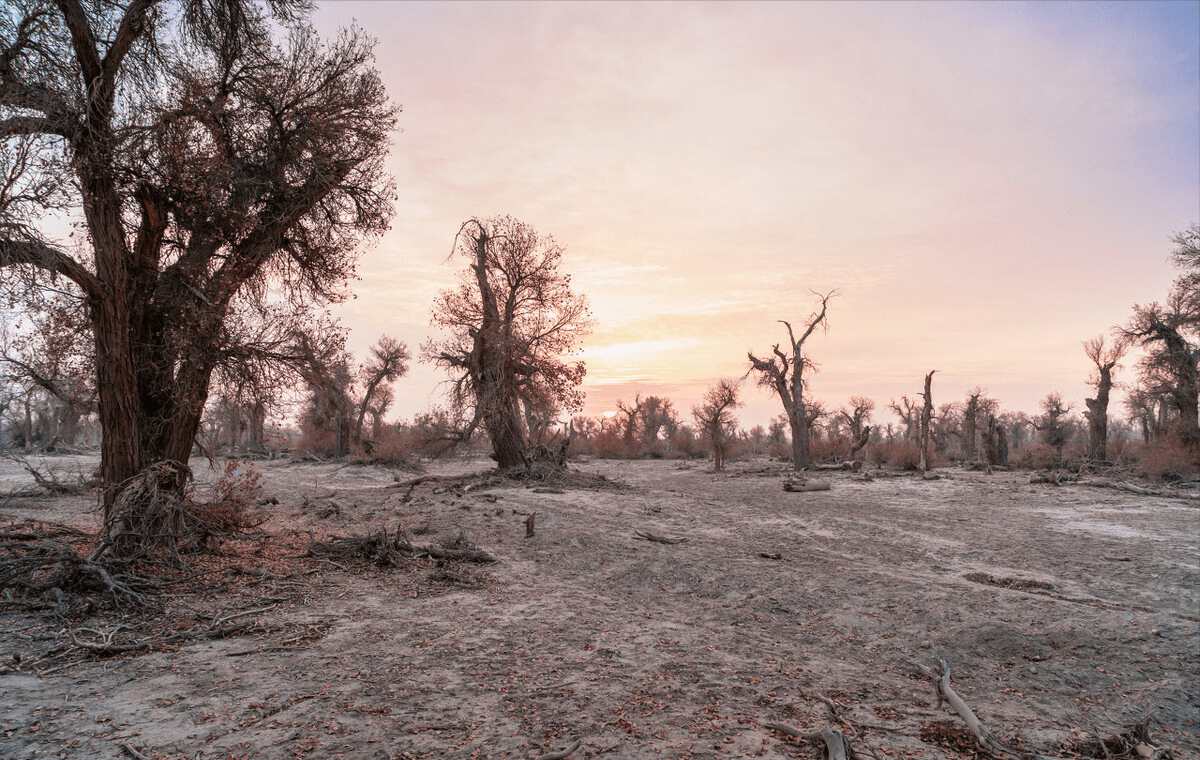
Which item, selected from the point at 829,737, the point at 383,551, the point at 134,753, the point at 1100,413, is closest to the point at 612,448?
the point at 1100,413

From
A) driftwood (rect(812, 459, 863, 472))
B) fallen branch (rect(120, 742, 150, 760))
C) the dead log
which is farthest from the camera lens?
driftwood (rect(812, 459, 863, 472))

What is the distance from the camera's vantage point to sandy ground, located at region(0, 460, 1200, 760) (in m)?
4.26

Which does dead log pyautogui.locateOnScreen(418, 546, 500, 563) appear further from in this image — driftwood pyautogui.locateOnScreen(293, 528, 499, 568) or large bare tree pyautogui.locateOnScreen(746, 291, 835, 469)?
large bare tree pyautogui.locateOnScreen(746, 291, 835, 469)

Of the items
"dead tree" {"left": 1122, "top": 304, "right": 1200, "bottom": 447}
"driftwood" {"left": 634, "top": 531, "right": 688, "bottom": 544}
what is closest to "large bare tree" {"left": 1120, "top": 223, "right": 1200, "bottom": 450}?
"dead tree" {"left": 1122, "top": 304, "right": 1200, "bottom": 447}

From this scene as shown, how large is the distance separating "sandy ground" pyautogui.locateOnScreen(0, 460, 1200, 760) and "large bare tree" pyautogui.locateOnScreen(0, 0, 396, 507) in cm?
317

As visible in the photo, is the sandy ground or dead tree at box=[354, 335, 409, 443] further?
dead tree at box=[354, 335, 409, 443]

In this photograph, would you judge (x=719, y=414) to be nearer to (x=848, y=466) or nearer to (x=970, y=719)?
(x=848, y=466)

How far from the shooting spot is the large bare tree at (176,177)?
25.3 ft

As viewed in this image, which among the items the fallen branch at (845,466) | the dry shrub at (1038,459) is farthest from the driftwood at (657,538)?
the dry shrub at (1038,459)

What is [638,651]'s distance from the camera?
611 centimetres

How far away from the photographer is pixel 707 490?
22109 mm

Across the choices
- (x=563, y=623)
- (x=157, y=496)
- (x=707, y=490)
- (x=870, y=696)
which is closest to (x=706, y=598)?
(x=563, y=623)

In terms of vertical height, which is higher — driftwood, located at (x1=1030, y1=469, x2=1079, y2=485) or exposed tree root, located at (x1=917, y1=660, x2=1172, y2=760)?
driftwood, located at (x1=1030, y1=469, x2=1079, y2=485)

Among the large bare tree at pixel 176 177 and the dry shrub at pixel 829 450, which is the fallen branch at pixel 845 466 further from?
the large bare tree at pixel 176 177
